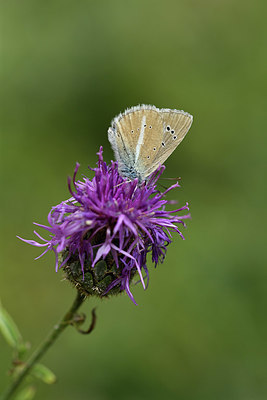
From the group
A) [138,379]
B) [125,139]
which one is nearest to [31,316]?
[138,379]

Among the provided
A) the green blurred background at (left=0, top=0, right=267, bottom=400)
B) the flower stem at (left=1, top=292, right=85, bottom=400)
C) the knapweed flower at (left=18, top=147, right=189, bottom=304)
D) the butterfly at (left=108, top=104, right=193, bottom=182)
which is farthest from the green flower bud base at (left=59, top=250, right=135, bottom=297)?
the green blurred background at (left=0, top=0, right=267, bottom=400)

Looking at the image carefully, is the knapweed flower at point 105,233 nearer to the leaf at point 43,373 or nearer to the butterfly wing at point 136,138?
the butterfly wing at point 136,138

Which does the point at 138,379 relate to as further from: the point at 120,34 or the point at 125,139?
the point at 120,34

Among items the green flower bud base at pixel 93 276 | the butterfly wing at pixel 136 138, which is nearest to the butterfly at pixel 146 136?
the butterfly wing at pixel 136 138

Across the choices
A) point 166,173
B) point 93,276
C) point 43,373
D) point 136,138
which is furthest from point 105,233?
point 166,173

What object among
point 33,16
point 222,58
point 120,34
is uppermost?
point 222,58

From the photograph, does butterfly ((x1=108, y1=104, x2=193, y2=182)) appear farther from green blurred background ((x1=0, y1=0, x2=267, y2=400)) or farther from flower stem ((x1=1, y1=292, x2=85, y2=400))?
green blurred background ((x1=0, y1=0, x2=267, y2=400))

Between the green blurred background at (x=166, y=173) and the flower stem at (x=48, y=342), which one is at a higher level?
the green blurred background at (x=166, y=173)
